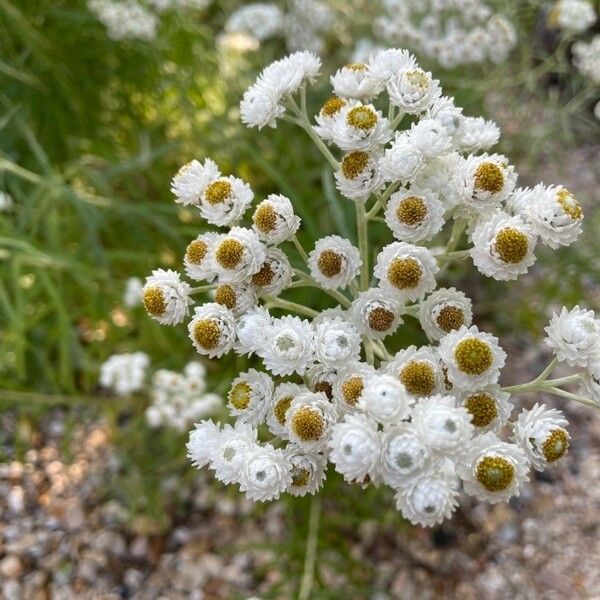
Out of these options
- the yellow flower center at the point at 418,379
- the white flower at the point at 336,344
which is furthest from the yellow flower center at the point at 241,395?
the yellow flower center at the point at 418,379

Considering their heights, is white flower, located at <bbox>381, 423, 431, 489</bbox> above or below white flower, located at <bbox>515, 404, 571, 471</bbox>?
below

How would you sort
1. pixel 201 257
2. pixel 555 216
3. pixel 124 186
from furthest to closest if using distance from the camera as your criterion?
pixel 124 186, pixel 201 257, pixel 555 216

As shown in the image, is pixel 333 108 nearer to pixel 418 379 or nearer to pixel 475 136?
pixel 475 136

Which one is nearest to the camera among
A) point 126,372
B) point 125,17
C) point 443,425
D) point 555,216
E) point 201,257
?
point 443,425

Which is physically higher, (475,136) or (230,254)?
(475,136)

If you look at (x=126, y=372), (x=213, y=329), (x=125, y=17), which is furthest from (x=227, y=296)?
(x=125, y=17)

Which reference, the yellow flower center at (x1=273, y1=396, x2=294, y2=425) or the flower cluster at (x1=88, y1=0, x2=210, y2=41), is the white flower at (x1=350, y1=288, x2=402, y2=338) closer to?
the yellow flower center at (x1=273, y1=396, x2=294, y2=425)

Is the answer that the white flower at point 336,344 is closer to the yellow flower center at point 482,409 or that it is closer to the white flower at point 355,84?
the yellow flower center at point 482,409

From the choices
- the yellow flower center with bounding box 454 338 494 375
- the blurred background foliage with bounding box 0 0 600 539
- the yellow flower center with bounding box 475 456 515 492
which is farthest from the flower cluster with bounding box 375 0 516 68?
the yellow flower center with bounding box 475 456 515 492
